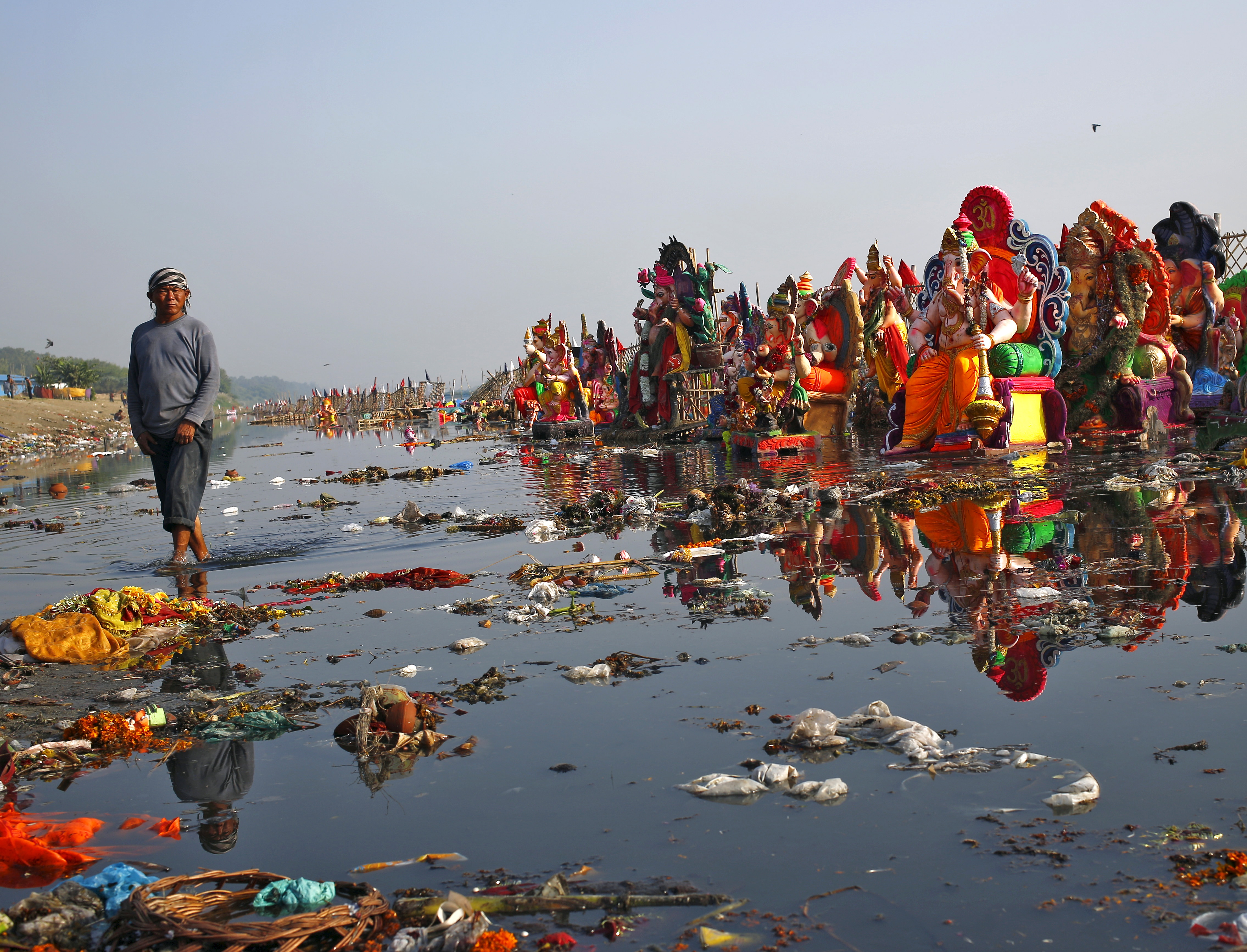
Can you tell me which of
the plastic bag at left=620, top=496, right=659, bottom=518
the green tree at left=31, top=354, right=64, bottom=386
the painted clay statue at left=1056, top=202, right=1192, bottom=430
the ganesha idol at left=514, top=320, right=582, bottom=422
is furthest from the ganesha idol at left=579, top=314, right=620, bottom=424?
the green tree at left=31, top=354, right=64, bottom=386

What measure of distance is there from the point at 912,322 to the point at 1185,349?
595 cm

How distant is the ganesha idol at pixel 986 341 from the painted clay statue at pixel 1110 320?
1271mm

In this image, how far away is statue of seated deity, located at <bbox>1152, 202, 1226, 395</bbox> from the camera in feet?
48.1

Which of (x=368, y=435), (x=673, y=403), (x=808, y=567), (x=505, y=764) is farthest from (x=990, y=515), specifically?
(x=368, y=435)

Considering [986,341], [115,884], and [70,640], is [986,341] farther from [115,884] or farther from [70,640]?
[115,884]

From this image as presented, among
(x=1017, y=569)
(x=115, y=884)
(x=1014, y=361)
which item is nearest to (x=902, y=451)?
(x=1014, y=361)

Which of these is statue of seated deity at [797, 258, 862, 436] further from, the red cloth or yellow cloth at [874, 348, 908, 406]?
yellow cloth at [874, 348, 908, 406]

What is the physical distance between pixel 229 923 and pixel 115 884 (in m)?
0.38

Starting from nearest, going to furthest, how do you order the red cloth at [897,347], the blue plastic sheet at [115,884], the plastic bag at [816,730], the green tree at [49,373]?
the blue plastic sheet at [115,884], the plastic bag at [816,730], the red cloth at [897,347], the green tree at [49,373]

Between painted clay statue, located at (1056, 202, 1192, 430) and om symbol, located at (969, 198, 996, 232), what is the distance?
144cm

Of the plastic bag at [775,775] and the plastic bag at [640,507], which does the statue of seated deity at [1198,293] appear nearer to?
the plastic bag at [640,507]

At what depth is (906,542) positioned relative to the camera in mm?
5988

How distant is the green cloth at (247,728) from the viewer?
10.5 ft

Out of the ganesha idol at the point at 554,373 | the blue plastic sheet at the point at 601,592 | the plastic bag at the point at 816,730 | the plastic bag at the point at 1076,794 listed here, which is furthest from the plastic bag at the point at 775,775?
the ganesha idol at the point at 554,373
